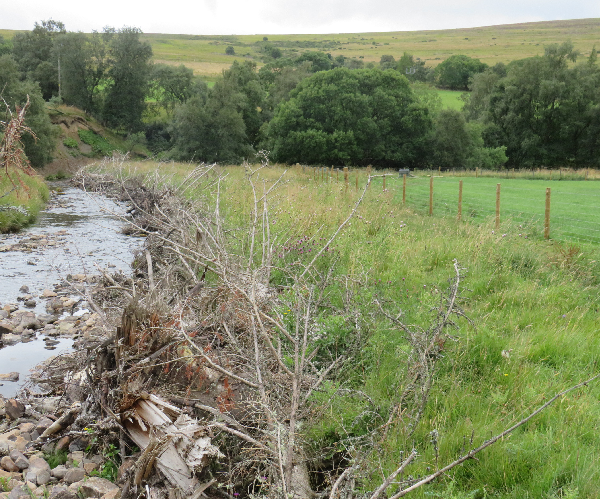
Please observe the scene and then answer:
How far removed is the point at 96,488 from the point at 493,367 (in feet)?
11.3

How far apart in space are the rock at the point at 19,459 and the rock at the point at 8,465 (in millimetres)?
22

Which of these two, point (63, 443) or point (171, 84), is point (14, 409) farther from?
point (171, 84)

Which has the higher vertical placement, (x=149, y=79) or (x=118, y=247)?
(x=149, y=79)

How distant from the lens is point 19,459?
4.28 meters

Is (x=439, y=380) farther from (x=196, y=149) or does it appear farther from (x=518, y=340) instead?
(x=196, y=149)

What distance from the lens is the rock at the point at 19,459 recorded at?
4.26 meters

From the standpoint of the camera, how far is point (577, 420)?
3713mm

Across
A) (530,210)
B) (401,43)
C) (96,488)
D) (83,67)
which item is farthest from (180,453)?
(401,43)

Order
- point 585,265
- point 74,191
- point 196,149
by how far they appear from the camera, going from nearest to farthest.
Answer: point 585,265 → point 74,191 → point 196,149

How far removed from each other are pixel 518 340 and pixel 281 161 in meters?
43.7

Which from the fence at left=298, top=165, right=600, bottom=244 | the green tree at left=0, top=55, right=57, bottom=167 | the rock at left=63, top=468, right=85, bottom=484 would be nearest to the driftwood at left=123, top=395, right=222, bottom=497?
the rock at left=63, top=468, right=85, bottom=484

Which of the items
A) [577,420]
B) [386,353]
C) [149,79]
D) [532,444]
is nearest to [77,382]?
[386,353]

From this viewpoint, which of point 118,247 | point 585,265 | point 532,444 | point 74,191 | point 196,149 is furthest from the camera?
point 196,149

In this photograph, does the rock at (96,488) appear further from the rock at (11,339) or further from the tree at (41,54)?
the tree at (41,54)
